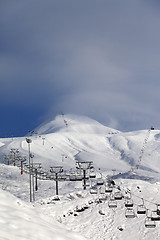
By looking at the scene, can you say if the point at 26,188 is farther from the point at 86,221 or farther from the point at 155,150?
the point at 155,150

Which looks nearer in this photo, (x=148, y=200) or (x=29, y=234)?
(x=29, y=234)

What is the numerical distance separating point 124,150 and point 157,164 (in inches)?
1673

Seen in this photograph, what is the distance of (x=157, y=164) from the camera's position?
160 metres

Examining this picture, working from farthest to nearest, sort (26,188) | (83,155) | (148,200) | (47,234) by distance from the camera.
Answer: (83,155)
(26,188)
(148,200)
(47,234)

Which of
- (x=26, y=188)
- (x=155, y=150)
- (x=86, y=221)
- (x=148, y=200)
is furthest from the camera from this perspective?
(x=155, y=150)

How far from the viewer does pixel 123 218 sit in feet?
72.1

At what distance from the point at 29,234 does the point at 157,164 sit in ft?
540

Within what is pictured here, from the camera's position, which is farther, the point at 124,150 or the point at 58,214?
the point at 124,150

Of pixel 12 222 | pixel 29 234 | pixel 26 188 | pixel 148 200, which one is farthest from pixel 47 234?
pixel 26 188

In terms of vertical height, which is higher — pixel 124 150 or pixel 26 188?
pixel 124 150

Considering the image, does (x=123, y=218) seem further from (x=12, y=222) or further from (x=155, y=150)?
(x=155, y=150)

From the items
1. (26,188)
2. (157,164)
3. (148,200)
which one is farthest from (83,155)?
(148,200)

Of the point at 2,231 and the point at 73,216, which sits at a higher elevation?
the point at 2,231


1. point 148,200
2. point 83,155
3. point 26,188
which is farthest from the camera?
point 83,155
